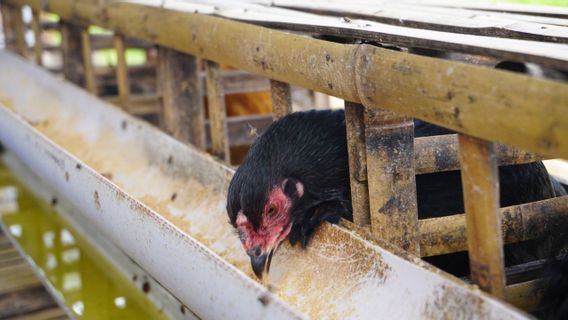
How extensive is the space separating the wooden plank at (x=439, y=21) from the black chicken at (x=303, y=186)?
42 centimetres

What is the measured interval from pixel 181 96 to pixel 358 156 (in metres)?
1.64

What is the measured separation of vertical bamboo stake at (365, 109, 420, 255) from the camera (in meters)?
2.31

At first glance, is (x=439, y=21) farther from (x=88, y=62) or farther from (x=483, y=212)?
(x=88, y=62)

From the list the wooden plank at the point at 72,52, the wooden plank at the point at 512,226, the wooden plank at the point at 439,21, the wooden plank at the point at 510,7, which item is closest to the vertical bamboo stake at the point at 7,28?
the wooden plank at the point at 72,52

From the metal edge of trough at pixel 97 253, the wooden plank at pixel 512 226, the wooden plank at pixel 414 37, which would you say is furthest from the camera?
the metal edge of trough at pixel 97 253

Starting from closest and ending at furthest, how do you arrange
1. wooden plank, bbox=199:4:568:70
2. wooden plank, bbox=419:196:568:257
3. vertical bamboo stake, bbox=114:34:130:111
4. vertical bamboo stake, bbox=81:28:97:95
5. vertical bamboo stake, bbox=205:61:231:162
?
wooden plank, bbox=199:4:568:70, wooden plank, bbox=419:196:568:257, vertical bamboo stake, bbox=205:61:231:162, vertical bamboo stake, bbox=114:34:130:111, vertical bamboo stake, bbox=81:28:97:95

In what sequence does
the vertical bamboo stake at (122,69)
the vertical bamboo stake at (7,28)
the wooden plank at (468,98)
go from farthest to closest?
the vertical bamboo stake at (7,28) → the vertical bamboo stake at (122,69) → the wooden plank at (468,98)

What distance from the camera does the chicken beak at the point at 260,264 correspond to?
2326 millimetres

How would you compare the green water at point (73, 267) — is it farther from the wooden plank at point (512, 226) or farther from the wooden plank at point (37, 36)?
the wooden plank at point (37, 36)

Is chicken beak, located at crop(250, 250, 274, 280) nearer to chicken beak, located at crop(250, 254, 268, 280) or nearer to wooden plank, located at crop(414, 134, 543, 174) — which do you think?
chicken beak, located at crop(250, 254, 268, 280)

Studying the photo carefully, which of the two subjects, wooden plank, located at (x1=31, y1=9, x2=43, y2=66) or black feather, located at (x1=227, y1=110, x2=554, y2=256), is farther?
wooden plank, located at (x1=31, y1=9, x2=43, y2=66)

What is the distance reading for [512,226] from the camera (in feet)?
7.47

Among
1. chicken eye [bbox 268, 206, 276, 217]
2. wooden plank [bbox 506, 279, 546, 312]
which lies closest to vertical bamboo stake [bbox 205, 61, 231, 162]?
chicken eye [bbox 268, 206, 276, 217]

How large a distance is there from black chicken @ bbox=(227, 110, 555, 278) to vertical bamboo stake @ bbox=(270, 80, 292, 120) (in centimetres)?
20
